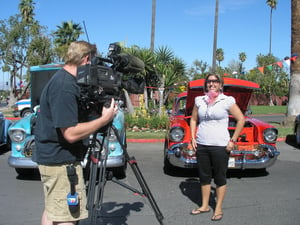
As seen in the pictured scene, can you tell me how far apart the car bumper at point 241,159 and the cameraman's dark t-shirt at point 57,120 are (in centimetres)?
332

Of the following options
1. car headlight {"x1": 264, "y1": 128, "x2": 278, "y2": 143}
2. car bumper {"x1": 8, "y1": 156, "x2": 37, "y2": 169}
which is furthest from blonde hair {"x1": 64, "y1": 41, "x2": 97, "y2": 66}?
car headlight {"x1": 264, "y1": 128, "x2": 278, "y2": 143}

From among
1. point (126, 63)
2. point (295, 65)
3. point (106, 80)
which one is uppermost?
point (295, 65)

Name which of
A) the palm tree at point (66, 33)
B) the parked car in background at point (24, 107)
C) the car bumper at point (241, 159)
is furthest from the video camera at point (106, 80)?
the palm tree at point (66, 33)

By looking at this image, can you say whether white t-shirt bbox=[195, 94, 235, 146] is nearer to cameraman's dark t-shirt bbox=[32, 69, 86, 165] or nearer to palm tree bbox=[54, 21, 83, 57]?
cameraman's dark t-shirt bbox=[32, 69, 86, 165]

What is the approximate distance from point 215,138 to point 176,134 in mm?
1859

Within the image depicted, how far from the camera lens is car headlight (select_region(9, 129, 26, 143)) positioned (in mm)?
5289

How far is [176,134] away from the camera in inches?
223

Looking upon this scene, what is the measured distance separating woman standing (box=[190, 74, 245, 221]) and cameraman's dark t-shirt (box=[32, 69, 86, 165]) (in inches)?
76.4

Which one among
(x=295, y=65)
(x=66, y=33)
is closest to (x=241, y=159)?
(x=295, y=65)

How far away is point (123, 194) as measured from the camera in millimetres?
4816

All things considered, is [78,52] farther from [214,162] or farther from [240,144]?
[240,144]

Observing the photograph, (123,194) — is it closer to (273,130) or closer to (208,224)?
(208,224)

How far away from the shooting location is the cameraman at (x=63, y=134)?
6.88 feet

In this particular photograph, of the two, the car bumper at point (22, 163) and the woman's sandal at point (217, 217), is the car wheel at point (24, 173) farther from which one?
the woman's sandal at point (217, 217)
